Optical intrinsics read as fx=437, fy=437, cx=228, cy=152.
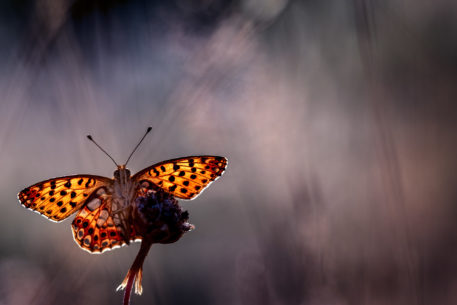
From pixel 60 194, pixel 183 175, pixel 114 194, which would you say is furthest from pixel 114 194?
pixel 183 175

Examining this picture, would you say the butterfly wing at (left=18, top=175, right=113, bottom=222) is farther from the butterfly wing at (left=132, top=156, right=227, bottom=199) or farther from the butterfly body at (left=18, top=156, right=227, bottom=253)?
the butterfly wing at (left=132, top=156, right=227, bottom=199)

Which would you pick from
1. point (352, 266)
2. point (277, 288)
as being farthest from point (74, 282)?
point (352, 266)

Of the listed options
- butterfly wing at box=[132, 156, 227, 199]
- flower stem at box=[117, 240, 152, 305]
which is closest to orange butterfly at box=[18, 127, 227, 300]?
butterfly wing at box=[132, 156, 227, 199]

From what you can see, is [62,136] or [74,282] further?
[62,136]

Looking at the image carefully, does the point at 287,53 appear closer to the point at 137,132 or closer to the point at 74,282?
the point at 137,132

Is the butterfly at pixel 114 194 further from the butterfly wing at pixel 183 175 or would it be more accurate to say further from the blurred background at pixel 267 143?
the blurred background at pixel 267 143

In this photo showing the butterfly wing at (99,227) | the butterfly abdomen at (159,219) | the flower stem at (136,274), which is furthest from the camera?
the butterfly wing at (99,227)

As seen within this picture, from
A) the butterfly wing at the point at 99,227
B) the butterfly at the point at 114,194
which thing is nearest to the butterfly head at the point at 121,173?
the butterfly at the point at 114,194
